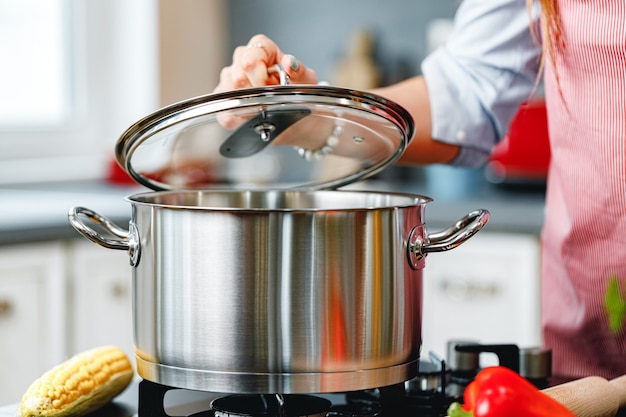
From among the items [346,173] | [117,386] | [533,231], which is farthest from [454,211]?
[117,386]

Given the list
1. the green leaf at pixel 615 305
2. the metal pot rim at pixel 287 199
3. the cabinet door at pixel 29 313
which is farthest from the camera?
the cabinet door at pixel 29 313

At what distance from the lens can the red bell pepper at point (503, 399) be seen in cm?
62

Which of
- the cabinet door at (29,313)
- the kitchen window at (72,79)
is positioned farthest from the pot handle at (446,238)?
the kitchen window at (72,79)

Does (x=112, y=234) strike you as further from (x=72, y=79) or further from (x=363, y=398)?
(x=72, y=79)

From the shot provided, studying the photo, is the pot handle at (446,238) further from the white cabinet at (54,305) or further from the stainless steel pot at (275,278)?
the white cabinet at (54,305)

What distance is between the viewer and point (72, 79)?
271cm

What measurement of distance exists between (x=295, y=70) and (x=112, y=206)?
137 cm

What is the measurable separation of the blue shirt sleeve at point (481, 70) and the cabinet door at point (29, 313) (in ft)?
3.44

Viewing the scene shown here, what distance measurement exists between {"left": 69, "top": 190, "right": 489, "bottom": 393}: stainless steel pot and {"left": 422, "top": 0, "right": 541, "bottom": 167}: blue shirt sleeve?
399mm

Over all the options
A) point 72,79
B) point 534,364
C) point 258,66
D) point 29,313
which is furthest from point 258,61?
point 72,79

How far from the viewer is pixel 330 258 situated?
67cm

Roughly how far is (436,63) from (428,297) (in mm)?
1052

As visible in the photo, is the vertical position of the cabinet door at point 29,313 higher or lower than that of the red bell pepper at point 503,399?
lower

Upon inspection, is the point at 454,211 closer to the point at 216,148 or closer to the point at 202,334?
the point at 216,148
